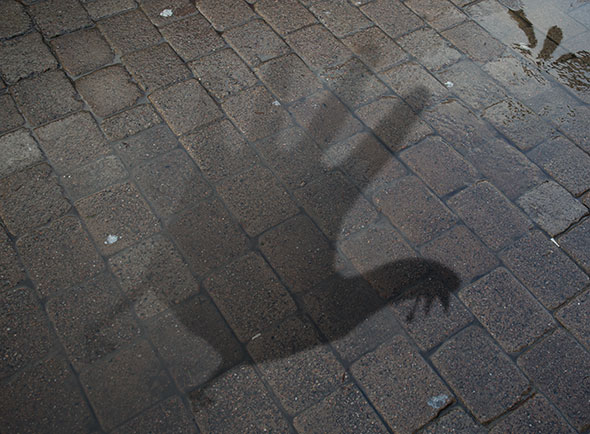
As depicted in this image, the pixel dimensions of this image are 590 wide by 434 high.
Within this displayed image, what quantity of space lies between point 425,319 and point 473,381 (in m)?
0.42

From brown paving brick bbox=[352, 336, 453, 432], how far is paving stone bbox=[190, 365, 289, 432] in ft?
1.67

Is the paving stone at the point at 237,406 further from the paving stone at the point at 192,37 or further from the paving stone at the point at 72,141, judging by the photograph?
the paving stone at the point at 192,37

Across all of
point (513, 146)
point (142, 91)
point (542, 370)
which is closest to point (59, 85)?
point (142, 91)

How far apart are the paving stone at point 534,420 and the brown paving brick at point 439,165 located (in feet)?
4.81

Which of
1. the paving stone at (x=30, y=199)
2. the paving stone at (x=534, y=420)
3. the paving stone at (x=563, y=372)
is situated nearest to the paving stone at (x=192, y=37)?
the paving stone at (x=30, y=199)

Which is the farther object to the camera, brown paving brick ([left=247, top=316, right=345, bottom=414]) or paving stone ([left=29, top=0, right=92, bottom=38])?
paving stone ([left=29, top=0, right=92, bottom=38])

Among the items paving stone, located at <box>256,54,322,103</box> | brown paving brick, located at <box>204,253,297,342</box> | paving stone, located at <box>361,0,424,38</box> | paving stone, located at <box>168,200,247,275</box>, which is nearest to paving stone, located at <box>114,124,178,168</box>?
paving stone, located at <box>168,200,247,275</box>

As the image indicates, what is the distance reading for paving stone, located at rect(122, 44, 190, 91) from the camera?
387 centimetres

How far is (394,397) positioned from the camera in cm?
254

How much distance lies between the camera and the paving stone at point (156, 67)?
3.87 metres

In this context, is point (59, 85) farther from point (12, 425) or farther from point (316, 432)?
point (316, 432)

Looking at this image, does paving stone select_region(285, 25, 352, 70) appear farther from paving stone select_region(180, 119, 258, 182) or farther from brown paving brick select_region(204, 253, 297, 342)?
brown paving brick select_region(204, 253, 297, 342)

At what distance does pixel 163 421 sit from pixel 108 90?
261 cm

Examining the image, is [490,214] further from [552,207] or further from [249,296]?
[249,296]
